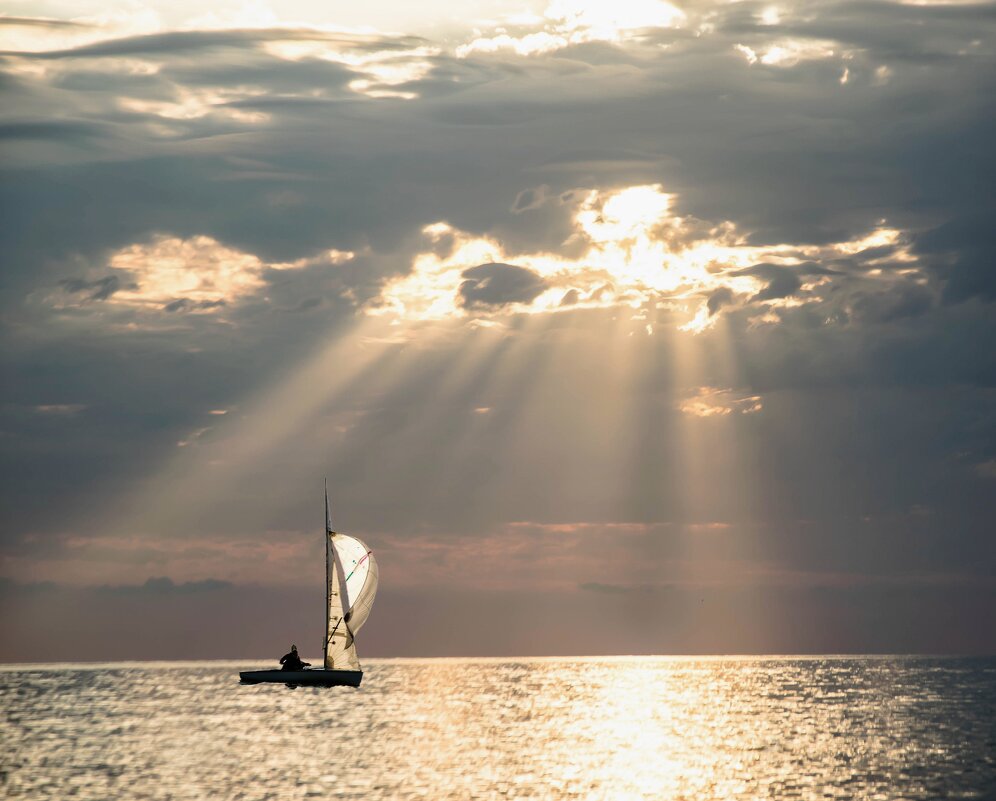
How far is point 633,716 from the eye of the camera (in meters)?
173

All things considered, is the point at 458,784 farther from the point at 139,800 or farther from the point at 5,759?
the point at 5,759

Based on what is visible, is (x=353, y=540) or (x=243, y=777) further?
(x=353, y=540)

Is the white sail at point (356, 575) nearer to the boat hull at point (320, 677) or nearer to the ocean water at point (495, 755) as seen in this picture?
the boat hull at point (320, 677)

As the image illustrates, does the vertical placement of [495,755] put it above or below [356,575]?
below

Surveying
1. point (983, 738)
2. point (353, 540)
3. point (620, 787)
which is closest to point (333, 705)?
point (353, 540)

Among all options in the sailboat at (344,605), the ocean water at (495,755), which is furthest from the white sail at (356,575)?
the ocean water at (495,755)

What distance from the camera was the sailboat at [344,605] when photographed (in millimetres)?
163625

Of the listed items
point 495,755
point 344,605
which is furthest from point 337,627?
point 495,755

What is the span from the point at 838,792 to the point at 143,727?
8467cm

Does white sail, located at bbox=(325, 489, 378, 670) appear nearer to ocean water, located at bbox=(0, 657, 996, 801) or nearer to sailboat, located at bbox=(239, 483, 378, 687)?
sailboat, located at bbox=(239, 483, 378, 687)

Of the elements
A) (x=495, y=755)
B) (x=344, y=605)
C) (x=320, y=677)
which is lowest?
(x=495, y=755)

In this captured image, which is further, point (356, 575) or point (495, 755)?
point (356, 575)

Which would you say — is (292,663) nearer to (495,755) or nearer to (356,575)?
(356,575)

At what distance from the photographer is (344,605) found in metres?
164
